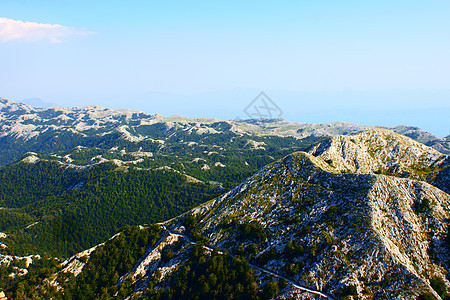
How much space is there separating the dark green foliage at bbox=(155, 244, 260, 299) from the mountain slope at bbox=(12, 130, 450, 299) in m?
0.41

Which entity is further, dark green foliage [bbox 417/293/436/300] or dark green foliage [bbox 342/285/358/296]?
dark green foliage [bbox 342/285/358/296]

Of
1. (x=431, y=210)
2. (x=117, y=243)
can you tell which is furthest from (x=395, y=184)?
(x=117, y=243)

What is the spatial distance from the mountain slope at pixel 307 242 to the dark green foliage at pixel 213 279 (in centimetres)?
41

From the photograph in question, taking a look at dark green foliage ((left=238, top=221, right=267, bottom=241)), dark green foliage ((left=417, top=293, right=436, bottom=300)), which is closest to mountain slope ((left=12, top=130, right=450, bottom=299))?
dark green foliage ((left=238, top=221, right=267, bottom=241))

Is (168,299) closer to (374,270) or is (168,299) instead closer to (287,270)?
(287,270)

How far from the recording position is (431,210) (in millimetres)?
91125

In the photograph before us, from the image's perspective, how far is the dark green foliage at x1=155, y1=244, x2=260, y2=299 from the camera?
271 ft

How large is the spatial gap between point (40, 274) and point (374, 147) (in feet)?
682

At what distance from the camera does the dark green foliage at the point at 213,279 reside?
82.5 meters

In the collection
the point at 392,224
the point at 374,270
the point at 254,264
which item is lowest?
the point at 254,264

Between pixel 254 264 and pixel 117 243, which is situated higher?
pixel 254 264

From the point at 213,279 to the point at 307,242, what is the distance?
36119mm

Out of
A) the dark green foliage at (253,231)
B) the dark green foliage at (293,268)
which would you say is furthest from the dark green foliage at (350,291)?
the dark green foliage at (253,231)

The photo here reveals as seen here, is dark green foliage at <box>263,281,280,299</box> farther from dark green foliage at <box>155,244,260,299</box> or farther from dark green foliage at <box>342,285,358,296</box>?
dark green foliage at <box>342,285,358,296</box>
